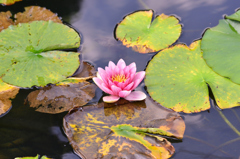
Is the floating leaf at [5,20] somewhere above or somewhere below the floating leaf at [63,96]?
above

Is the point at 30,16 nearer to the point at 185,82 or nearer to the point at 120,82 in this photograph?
the point at 120,82

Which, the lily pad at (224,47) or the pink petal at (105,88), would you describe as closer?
the pink petal at (105,88)

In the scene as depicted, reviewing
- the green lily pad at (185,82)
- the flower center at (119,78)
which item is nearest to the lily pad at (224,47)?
the green lily pad at (185,82)

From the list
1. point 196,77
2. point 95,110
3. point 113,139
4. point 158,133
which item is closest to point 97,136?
point 113,139

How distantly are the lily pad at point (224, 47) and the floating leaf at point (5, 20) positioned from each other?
2411 mm

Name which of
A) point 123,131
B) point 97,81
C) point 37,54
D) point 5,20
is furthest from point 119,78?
point 5,20

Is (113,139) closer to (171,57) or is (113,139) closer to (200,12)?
(171,57)

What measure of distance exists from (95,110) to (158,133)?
610 millimetres

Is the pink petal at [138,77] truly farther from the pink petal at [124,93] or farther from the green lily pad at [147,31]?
the green lily pad at [147,31]

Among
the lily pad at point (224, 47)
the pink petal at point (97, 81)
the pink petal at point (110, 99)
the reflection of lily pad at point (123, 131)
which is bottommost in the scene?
the reflection of lily pad at point (123, 131)

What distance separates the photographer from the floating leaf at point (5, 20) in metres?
2.82

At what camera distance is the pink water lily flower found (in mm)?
2057

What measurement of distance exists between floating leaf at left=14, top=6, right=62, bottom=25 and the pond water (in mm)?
148

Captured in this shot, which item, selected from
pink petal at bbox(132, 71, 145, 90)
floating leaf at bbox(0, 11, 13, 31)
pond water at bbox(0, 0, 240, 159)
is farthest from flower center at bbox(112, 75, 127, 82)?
floating leaf at bbox(0, 11, 13, 31)
